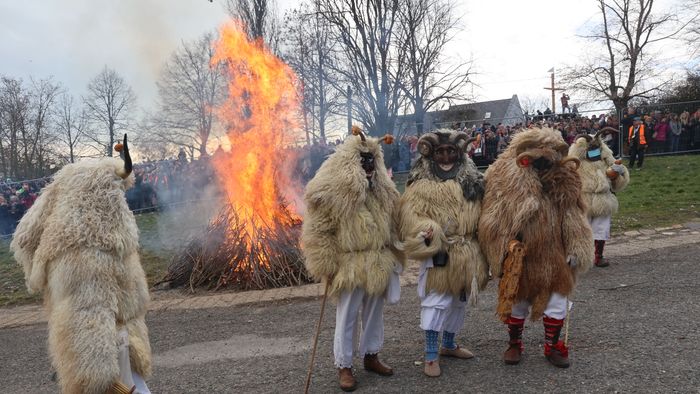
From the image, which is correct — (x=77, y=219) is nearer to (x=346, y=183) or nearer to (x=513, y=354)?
(x=346, y=183)

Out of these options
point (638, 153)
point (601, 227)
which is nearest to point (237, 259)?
point (601, 227)

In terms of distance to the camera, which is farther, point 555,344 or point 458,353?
point 458,353

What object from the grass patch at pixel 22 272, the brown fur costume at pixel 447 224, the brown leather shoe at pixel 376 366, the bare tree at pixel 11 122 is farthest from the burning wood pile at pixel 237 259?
the bare tree at pixel 11 122

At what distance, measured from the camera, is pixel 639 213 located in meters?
10.4

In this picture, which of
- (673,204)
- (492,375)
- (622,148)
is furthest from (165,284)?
(622,148)

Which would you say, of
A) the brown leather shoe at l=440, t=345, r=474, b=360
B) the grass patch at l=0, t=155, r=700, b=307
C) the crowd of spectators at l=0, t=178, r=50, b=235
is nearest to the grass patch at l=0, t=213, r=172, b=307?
the grass patch at l=0, t=155, r=700, b=307

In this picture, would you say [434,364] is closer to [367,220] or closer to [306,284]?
[367,220]

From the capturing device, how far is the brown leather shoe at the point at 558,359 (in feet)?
13.4

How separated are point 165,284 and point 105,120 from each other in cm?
1215

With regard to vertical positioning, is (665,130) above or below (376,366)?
above

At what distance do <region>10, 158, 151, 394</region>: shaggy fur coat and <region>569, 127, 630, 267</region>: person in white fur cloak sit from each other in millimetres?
6377

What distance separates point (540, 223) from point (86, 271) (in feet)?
11.1

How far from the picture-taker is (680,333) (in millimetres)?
4605

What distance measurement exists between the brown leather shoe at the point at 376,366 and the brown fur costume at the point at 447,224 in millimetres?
781
